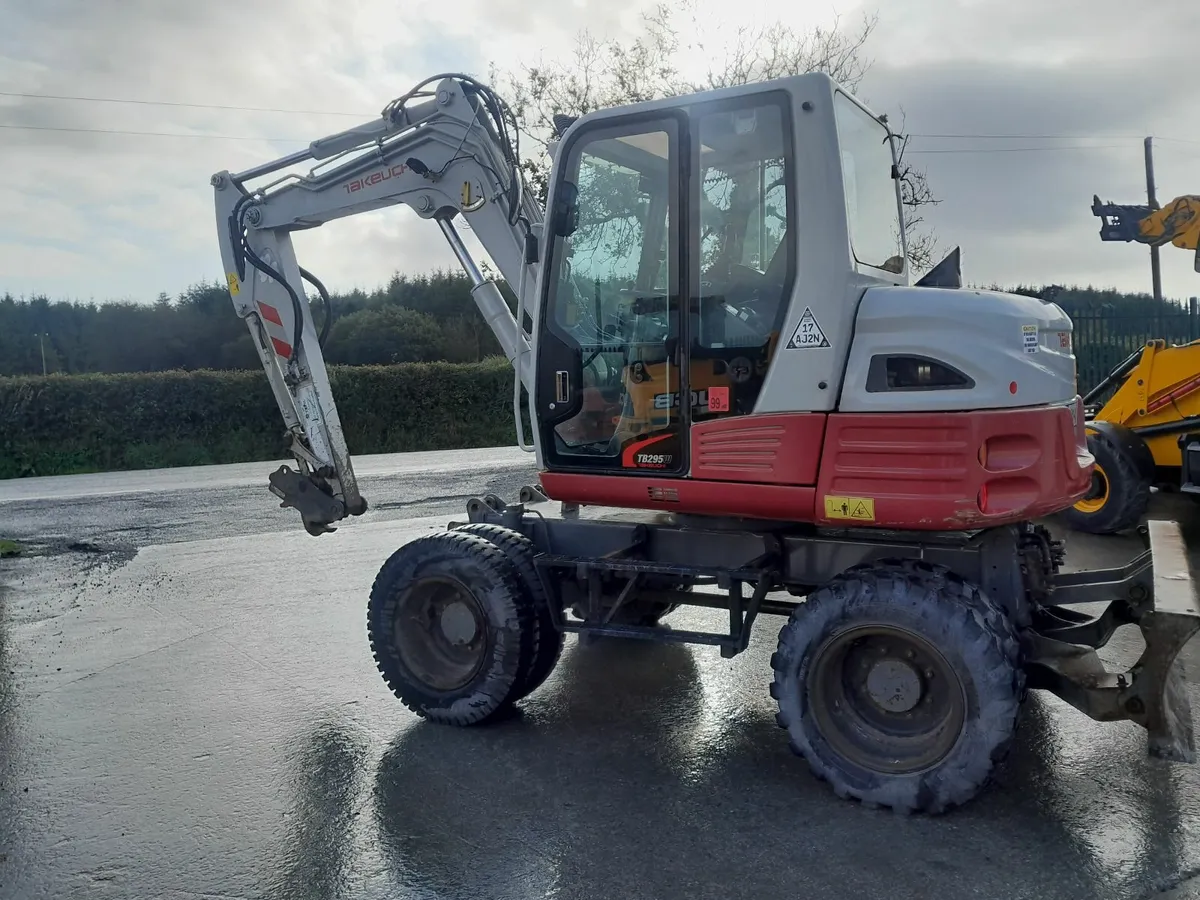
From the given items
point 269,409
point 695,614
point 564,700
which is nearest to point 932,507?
point 564,700

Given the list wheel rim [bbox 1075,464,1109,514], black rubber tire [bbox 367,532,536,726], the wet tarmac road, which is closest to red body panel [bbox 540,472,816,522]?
black rubber tire [bbox 367,532,536,726]

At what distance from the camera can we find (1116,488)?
29.3 ft

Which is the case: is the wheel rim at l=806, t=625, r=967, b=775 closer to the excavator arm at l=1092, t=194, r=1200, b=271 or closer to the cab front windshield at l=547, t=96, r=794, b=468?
the cab front windshield at l=547, t=96, r=794, b=468

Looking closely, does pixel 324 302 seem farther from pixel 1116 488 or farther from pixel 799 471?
pixel 1116 488

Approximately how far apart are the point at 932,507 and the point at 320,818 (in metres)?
2.83

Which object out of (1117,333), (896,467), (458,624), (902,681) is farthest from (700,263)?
(1117,333)

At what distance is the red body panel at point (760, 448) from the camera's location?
421 cm

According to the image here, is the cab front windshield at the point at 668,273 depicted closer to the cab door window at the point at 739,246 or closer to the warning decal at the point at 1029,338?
the cab door window at the point at 739,246

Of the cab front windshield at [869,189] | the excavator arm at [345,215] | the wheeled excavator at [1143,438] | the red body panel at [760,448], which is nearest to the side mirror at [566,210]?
the excavator arm at [345,215]

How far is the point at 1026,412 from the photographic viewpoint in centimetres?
397

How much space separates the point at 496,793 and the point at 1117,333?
48.4ft

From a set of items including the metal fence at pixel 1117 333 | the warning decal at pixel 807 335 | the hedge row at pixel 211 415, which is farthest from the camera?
the hedge row at pixel 211 415

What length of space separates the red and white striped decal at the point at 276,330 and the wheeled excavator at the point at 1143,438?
6.80m

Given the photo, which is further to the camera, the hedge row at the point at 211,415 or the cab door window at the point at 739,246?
the hedge row at the point at 211,415
